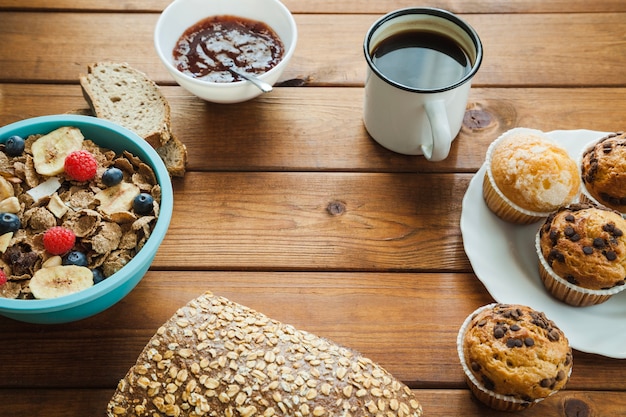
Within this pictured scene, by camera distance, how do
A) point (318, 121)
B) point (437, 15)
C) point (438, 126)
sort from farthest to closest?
point (318, 121), point (437, 15), point (438, 126)

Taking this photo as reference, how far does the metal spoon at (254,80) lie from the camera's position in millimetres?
1644

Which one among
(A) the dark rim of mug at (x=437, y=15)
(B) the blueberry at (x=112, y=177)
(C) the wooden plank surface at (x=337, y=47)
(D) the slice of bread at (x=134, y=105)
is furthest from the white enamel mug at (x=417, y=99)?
(B) the blueberry at (x=112, y=177)

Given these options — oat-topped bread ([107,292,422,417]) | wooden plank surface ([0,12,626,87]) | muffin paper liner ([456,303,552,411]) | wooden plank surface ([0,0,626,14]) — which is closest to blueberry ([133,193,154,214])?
oat-topped bread ([107,292,422,417])

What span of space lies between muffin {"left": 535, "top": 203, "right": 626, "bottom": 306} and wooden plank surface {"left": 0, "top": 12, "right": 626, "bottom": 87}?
Answer: 21.1 inches

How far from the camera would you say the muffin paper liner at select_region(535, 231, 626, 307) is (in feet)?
4.60

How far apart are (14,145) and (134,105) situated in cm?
33

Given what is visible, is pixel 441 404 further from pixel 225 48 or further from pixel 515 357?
pixel 225 48

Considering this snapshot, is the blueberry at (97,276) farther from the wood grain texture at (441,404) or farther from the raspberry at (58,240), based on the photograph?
the wood grain texture at (441,404)

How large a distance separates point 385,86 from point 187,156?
1.65 ft

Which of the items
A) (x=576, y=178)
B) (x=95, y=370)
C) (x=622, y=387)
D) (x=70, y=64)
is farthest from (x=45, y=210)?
(x=622, y=387)

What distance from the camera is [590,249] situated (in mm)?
1388

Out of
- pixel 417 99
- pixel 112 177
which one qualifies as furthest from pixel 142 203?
pixel 417 99

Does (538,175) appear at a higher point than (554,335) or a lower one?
higher

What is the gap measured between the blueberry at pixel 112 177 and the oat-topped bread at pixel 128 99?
198 mm
